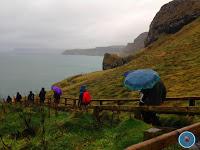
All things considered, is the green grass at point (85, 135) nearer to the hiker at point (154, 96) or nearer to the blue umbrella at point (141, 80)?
the hiker at point (154, 96)

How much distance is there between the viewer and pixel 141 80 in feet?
45.2

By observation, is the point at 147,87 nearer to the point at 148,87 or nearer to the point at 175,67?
the point at 148,87

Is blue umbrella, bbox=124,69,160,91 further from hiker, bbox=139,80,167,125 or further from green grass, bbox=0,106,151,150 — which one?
green grass, bbox=0,106,151,150

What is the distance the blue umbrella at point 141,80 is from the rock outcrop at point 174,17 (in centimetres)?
6845

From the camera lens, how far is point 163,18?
88188 mm

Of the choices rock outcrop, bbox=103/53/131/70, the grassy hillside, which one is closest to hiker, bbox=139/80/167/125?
the grassy hillside

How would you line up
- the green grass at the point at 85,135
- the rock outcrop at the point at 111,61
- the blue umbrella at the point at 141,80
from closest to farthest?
1. the green grass at the point at 85,135
2. the blue umbrella at the point at 141,80
3. the rock outcrop at the point at 111,61

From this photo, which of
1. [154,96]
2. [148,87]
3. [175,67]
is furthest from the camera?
[175,67]

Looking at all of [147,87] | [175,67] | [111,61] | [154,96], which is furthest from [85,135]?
[111,61]

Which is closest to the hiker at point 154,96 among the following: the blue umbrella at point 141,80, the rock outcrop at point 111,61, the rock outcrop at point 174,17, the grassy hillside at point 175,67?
the blue umbrella at point 141,80

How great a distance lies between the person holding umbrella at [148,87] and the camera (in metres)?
13.7

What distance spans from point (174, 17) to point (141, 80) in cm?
7331

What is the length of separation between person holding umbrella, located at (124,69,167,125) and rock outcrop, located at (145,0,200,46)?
224 feet

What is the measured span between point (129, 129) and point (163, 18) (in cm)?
7845
